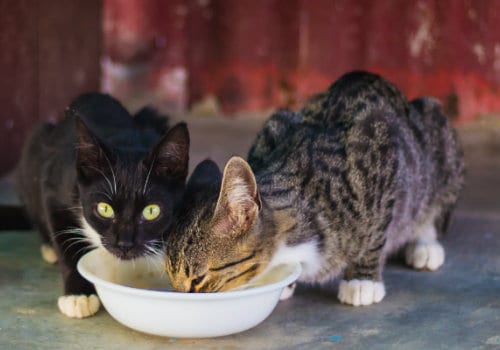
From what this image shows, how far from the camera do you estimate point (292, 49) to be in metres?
6.47

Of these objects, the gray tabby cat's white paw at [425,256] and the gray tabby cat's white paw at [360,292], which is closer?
the gray tabby cat's white paw at [360,292]

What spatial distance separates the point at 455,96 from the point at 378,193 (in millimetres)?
2911

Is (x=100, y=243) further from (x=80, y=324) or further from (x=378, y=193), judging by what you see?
(x=378, y=193)

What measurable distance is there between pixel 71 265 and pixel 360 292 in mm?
1240

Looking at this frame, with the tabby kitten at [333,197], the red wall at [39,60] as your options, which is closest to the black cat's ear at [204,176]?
the tabby kitten at [333,197]

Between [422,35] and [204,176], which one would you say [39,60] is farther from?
[422,35]

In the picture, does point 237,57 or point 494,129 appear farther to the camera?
point 237,57

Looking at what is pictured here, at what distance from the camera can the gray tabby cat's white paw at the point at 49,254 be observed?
386 centimetres

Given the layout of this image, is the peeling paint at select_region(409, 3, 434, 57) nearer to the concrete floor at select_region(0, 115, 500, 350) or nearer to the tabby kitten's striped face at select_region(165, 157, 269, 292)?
the concrete floor at select_region(0, 115, 500, 350)

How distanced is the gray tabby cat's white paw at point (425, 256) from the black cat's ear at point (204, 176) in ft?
4.01

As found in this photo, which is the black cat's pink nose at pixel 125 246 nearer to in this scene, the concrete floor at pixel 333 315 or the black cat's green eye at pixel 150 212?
the black cat's green eye at pixel 150 212

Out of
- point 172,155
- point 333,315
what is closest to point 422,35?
point 333,315

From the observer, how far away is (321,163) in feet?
11.0

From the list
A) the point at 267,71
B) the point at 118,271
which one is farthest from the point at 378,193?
the point at 267,71
